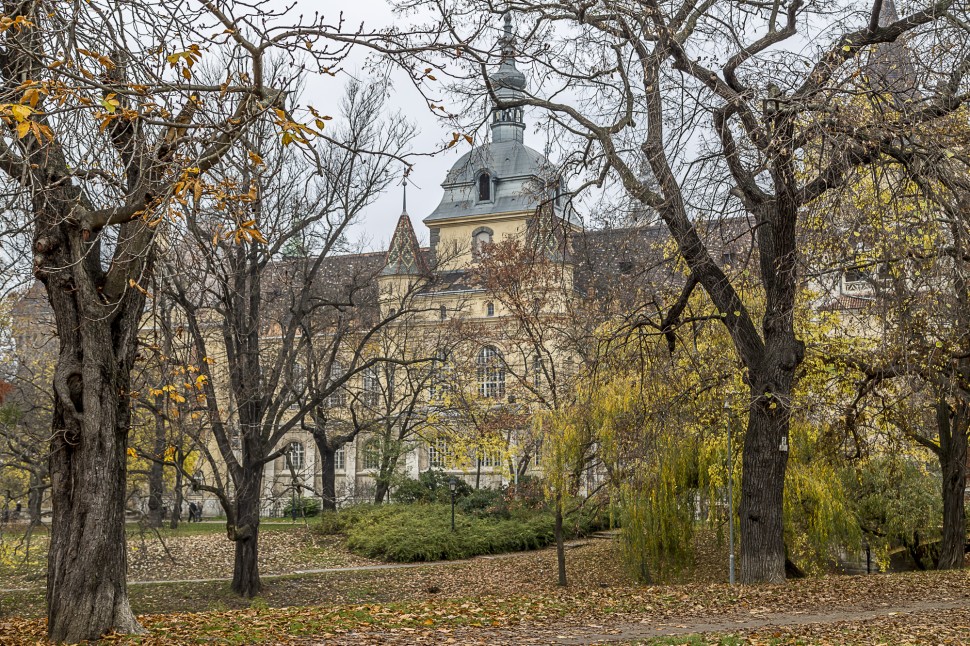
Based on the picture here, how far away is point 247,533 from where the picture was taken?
18.9 meters

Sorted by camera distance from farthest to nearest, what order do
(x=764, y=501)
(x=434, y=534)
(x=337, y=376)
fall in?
(x=337, y=376) → (x=434, y=534) → (x=764, y=501)

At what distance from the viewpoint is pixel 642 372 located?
15789 millimetres

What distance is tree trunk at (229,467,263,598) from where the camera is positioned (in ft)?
61.5

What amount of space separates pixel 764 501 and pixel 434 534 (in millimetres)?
17709

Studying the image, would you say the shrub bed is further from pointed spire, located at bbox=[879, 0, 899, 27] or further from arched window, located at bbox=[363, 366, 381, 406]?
pointed spire, located at bbox=[879, 0, 899, 27]

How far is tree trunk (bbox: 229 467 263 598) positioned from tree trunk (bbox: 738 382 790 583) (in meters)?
10.1

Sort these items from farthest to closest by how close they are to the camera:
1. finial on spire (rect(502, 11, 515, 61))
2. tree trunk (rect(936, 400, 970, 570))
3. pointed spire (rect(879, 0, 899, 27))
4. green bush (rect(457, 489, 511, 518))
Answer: green bush (rect(457, 489, 511, 518)) → tree trunk (rect(936, 400, 970, 570)) → pointed spire (rect(879, 0, 899, 27)) → finial on spire (rect(502, 11, 515, 61))

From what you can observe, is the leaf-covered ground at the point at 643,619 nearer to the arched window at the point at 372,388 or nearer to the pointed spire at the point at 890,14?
the pointed spire at the point at 890,14

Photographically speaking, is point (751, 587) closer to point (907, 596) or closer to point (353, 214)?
point (907, 596)

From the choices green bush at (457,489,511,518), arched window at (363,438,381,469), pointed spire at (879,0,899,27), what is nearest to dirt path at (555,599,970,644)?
pointed spire at (879,0,899,27)

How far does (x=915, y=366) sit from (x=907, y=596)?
3.66 metres

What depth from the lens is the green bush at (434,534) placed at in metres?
29.6

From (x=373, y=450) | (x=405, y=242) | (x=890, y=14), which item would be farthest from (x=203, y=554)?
(x=405, y=242)

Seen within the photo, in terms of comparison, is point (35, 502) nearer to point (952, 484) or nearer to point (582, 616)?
point (582, 616)
